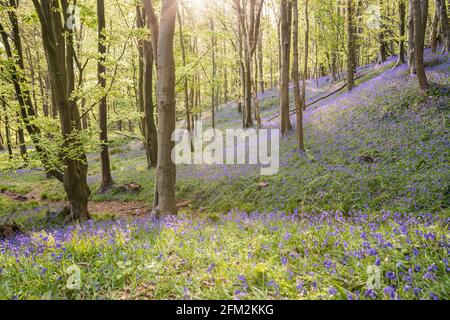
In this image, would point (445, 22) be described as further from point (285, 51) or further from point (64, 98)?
point (64, 98)

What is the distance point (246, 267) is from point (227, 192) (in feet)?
32.3

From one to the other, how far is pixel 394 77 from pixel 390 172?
37.9ft

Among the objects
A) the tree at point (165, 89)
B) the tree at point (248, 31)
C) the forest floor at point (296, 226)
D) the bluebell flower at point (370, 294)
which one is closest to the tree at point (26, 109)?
the forest floor at point (296, 226)

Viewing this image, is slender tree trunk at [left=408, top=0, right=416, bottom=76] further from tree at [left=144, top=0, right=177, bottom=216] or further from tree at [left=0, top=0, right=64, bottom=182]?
tree at [left=0, top=0, right=64, bottom=182]

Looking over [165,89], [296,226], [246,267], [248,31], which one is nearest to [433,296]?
[246,267]

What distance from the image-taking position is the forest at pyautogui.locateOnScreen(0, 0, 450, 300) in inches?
134

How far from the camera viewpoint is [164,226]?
228 inches

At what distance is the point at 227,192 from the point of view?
1347 centimetres

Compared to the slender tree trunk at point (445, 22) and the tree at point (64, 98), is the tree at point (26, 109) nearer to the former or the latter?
the tree at point (64, 98)

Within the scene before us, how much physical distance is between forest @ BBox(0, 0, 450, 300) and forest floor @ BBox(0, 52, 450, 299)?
0.04m

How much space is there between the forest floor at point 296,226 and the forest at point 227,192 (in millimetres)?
36

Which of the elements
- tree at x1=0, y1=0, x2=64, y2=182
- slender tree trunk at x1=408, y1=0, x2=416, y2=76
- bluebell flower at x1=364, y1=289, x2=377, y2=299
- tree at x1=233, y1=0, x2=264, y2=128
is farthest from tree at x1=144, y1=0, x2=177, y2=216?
slender tree trunk at x1=408, y1=0, x2=416, y2=76

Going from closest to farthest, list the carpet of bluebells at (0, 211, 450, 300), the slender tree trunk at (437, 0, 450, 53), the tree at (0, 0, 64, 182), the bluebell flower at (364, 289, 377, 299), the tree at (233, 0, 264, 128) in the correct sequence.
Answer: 1. the bluebell flower at (364, 289, 377, 299)
2. the carpet of bluebells at (0, 211, 450, 300)
3. the tree at (0, 0, 64, 182)
4. the slender tree trunk at (437, 0, 450, 53)
5. the tree at (233, 0, 264, 128)

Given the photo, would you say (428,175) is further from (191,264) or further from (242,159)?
(242,159)
